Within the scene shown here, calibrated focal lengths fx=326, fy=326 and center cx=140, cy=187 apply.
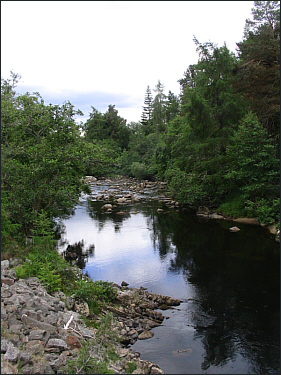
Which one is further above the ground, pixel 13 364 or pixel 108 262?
pixel 13 364

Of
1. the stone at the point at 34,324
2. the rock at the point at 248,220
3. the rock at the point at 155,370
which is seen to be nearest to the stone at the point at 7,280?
the stone at the point at 34,324

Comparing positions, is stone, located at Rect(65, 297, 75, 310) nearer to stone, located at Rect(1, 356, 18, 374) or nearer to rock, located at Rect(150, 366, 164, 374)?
rock, located at Rect(150, 366, 164, 374)

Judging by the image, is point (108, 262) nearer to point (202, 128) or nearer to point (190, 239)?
point (190, 239)

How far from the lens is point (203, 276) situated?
42.6 feet

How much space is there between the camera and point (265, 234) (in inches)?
717

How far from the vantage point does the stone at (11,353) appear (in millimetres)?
Answer: 5117

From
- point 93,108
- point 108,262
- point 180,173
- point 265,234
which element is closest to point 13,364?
point 108,262

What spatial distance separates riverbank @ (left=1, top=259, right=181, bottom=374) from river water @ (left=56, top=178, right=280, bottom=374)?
2.04 ft

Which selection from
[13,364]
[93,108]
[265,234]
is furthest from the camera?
[93,108]

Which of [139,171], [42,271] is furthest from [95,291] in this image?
[139,171]

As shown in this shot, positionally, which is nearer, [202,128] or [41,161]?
[41,161]

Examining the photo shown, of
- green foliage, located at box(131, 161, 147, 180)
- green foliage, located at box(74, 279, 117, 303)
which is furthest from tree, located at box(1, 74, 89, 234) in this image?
green foliage, located at box(131, 161, 147, 180)

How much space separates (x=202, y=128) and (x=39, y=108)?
14.7m

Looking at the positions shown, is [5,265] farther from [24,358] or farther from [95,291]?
[24,358]
